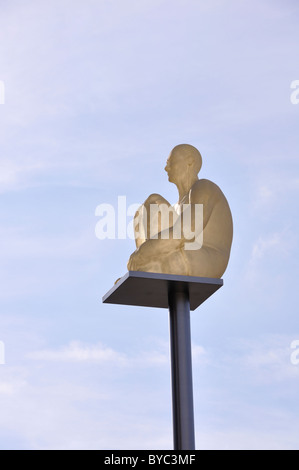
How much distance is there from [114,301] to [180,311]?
27.7 inches

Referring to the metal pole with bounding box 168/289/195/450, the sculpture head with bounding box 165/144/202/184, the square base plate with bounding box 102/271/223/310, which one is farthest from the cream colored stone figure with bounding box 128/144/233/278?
the metal pole with bounding box 168/289/195/450

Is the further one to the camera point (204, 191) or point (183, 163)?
point (183, 163)

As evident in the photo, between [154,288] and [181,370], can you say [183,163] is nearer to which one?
[154,288]

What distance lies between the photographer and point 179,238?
336 inches

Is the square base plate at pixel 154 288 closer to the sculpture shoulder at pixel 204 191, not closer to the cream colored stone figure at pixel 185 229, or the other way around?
the cream colored stone figure at pixel 185 229

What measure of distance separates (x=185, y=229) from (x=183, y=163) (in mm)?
1026

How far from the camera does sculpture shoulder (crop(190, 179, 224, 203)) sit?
880cm

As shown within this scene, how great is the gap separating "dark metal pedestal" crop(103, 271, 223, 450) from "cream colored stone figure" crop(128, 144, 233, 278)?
16 centimetres

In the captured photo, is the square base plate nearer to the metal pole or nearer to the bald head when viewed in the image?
the metal pole

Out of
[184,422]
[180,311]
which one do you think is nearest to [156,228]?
[180,311]

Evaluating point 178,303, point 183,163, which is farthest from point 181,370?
point 183,163

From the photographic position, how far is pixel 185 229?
8.59m

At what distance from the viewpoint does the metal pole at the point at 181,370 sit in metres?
8.04
